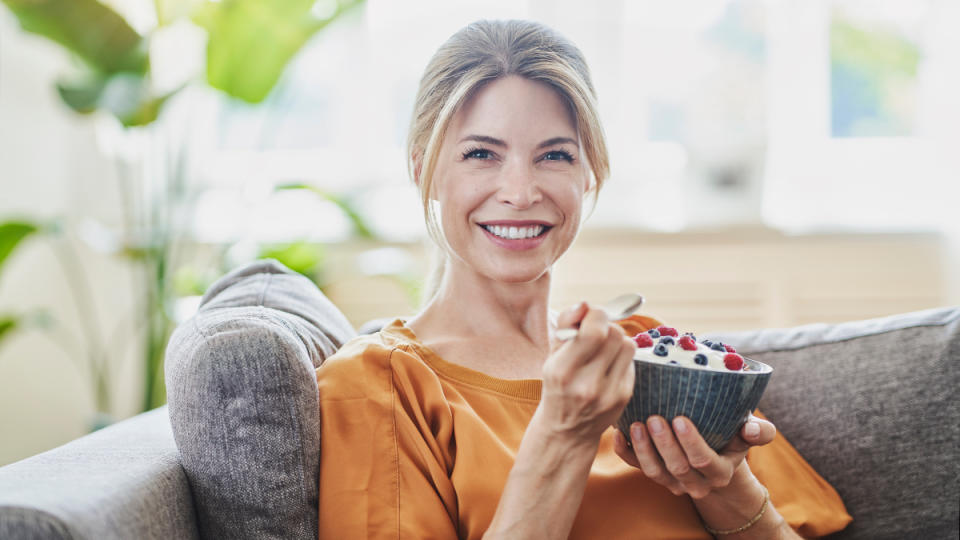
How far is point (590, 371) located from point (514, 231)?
1.29 feet

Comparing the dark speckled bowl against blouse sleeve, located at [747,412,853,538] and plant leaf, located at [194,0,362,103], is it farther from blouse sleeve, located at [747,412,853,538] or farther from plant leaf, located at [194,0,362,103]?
plant leaf, located at [194,0,362,103]

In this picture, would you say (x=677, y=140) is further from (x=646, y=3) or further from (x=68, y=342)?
(x=68, y=342)

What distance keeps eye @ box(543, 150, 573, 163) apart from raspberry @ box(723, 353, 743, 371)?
45 centimetres

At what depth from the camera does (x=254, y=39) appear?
7.66 feet

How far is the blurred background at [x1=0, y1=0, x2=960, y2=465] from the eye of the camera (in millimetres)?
2951

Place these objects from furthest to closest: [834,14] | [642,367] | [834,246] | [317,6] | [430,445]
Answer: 1. [834,14]
2. [834,246]
3. [317,6]
4. [430,445]
5. [642,367]

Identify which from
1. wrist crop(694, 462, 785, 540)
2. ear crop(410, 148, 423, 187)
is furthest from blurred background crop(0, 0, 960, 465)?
wrist crop(694, 462, 785, 540)

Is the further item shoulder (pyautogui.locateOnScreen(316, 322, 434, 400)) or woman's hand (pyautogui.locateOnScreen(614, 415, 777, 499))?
shoulder (pyautogui.locateOnScreen(316, 322, 434, 400))

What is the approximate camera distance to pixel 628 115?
3.33 metres

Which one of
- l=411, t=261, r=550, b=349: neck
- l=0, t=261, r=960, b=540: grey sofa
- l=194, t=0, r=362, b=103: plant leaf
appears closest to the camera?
l=0, t=261, r=960, b=540: grey sofa

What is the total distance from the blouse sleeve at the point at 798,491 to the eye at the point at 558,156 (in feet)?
1.71

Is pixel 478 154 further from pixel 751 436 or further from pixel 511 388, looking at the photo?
pixel 751 436

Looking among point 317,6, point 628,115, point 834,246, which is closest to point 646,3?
point 628,115

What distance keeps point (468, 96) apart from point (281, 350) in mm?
501
